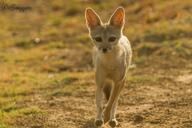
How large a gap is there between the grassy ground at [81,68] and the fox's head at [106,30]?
1.35m

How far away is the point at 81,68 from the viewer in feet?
52.7

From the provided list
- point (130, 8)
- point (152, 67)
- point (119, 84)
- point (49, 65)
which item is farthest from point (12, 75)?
point (130, 8)

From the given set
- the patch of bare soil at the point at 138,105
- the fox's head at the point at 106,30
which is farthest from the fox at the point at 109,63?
the patch of bare soil at the point at 138,105

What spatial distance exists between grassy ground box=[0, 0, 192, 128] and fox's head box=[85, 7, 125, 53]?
135cm

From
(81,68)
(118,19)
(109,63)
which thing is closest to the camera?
(109,63)

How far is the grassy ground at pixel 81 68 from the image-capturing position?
10617 mm

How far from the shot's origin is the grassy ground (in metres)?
10.6

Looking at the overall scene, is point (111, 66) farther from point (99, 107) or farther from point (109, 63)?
point (99, 107)

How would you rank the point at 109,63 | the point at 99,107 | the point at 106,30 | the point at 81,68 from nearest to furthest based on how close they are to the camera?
1. the point at 99,107
2. the point at 109,63
3. the point at 106,30
4. the point at 81,68

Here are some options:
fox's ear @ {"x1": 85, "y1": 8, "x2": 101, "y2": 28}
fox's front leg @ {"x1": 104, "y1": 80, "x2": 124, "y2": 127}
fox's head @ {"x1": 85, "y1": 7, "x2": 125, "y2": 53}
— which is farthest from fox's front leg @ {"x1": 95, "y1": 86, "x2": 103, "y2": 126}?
fox's ear @ {"x1": 85, "y1": 8, "x2": 101, "y2": 28}

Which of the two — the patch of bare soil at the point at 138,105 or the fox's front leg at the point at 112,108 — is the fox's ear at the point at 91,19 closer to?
the fox's front leg at the point at 112,108

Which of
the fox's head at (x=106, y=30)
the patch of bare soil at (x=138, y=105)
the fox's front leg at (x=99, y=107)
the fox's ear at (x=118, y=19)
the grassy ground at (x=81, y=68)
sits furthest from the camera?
the grassy ground at (x=81, y=68)

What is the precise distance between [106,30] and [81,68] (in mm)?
6510

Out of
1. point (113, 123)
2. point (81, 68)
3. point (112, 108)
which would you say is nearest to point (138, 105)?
point (112, 108)
